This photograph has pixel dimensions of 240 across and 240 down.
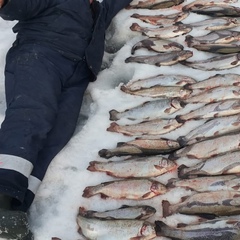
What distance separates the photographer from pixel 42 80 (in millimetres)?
3715

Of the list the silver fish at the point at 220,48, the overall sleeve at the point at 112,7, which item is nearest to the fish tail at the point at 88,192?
the silver fish at the point at 220,48

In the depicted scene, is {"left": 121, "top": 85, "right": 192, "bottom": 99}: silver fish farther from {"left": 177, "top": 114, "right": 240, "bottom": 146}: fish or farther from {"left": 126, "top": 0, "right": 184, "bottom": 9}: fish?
{"left": 126, "top": 0, "right": 184, "bottom": 9}: fish

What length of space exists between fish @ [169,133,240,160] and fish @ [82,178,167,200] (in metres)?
0.31

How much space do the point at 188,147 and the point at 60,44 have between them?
54.1 inches

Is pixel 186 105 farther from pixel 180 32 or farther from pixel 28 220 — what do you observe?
pixel 28 220

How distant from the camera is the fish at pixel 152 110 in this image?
3.80 meters

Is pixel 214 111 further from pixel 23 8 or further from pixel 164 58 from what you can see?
pixel 23 8

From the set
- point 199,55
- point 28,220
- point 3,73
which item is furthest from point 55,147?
point 199,55

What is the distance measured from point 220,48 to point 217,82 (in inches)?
18.8

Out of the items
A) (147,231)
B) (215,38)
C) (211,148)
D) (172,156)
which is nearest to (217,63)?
(215,38)

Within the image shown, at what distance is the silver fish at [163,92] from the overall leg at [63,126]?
0.37 m

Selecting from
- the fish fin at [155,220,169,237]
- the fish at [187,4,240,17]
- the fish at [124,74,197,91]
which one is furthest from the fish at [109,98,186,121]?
the fish at [187,4,240,17]

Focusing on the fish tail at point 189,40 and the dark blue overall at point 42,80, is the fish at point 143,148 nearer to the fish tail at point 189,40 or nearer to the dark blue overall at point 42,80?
the dark blue overall at point 42,80

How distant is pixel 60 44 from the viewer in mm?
3998
